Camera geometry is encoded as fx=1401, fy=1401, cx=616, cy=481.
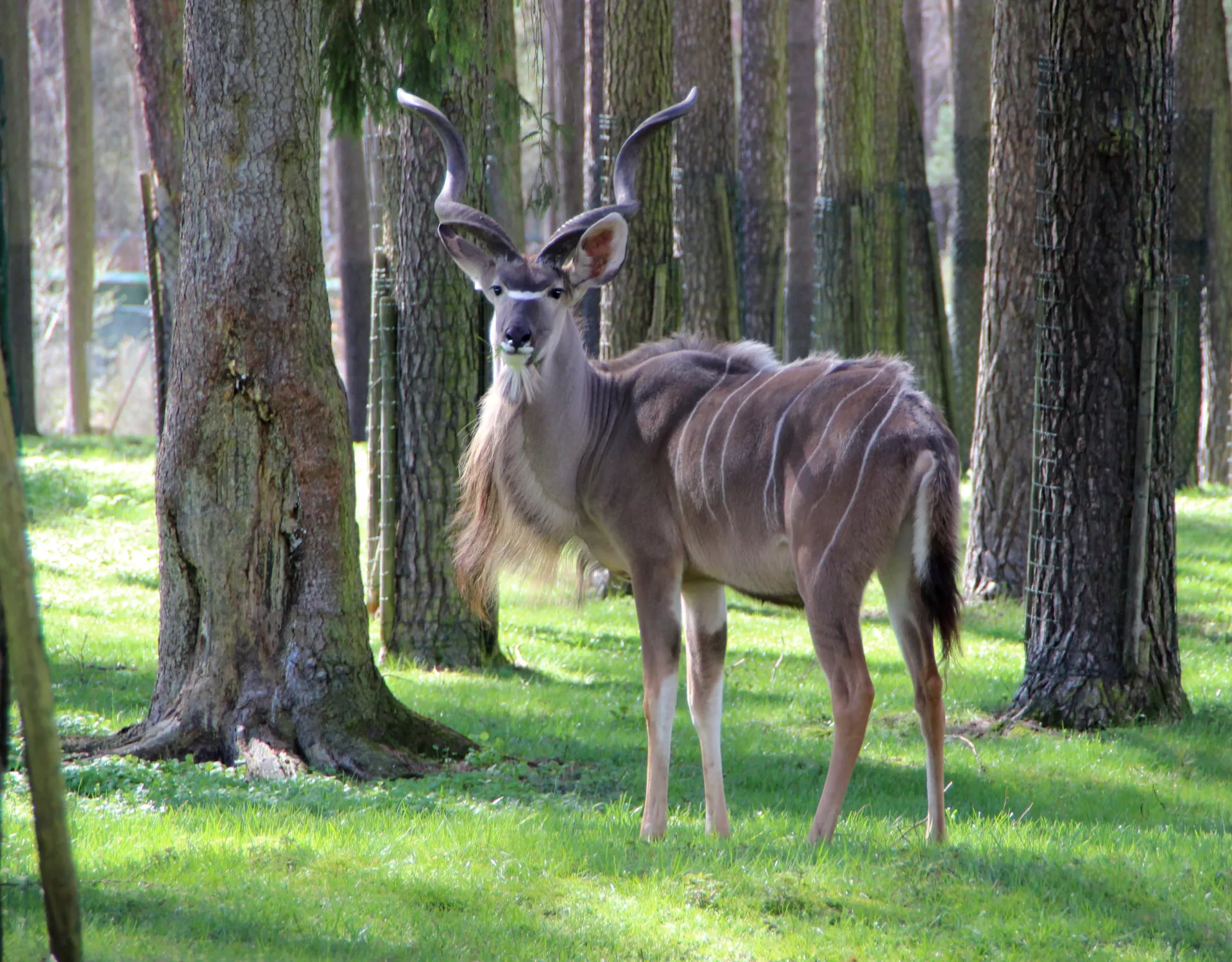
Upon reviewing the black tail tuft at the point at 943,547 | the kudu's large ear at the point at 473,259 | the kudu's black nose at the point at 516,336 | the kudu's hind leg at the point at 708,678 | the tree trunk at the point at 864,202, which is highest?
the tree trunk at the point at 864,202

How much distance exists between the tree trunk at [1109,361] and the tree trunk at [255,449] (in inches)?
132

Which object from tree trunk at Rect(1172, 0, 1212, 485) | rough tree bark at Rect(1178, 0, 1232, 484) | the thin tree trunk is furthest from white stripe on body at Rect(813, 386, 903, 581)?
rough tree bark at Rect(1178, 0, 1232, 484)

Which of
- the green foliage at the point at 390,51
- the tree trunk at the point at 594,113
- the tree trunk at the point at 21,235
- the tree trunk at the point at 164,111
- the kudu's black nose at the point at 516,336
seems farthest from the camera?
the tree trunk at the point at 21,235

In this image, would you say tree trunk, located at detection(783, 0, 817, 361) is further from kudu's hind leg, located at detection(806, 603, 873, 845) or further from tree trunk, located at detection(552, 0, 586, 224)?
kudu's hind leg, located at detection(806, 603, 873, 845)

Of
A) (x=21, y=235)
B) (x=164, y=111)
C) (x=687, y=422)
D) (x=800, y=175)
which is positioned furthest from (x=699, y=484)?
(x=21, y=235)

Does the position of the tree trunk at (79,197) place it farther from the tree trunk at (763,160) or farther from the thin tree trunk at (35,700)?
the thin tree trunk at (35,700)

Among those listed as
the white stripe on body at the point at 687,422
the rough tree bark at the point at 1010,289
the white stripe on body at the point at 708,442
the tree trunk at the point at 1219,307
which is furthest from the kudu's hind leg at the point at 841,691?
the tree trunk at the point at 1219,307

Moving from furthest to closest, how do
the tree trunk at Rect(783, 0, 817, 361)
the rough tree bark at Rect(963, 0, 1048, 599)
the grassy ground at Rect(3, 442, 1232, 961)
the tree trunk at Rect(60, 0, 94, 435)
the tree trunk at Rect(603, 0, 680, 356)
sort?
the tree trunk at Rect(60, 0, 94, 435)
the tree trunk at Rect(783, 0, 817, 361)
the tree trunk at Rect(603, 0, 680, 356)
the rough tree bark at Rect(963, 0, 1048, 599)
the grassy ground at Rect(3, 442, 1232, 961)

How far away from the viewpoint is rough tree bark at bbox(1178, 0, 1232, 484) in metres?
15.6

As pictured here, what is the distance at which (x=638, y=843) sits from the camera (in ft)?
15.5

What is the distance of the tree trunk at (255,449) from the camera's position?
18.7ft

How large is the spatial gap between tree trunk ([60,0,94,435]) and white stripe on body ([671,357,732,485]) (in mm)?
16661

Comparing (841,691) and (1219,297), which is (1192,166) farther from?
(841,691)

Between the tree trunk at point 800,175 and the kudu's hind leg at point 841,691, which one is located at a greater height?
the tree trunk at point 800,175
